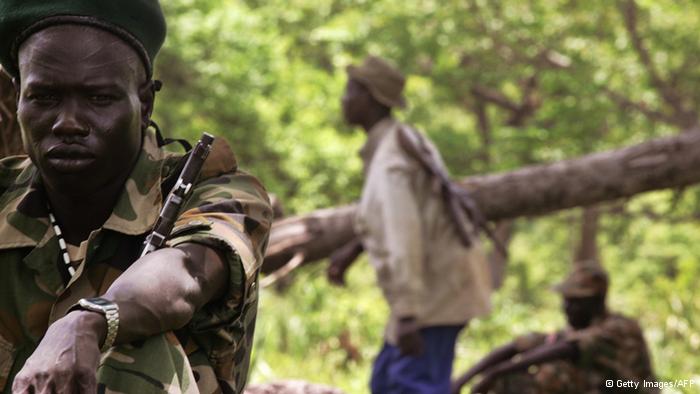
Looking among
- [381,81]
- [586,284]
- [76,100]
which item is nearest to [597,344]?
[586,284]

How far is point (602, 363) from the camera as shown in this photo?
623cm

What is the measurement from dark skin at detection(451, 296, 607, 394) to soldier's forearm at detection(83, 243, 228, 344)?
4.53 meters

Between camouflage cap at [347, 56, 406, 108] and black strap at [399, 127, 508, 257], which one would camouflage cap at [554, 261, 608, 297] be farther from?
camouflage cap at [347, 56, 406, 108]

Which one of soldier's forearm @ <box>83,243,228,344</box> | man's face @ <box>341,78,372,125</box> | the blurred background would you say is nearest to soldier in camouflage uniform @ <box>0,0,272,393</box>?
soldier's forearm @ <box>83,243,228,344</box>

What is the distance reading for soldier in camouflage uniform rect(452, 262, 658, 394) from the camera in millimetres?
6199

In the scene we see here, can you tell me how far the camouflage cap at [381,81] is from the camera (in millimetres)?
6348

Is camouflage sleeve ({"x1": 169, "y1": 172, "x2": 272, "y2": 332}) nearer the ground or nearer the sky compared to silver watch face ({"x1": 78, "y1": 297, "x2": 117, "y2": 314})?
nearer the ground

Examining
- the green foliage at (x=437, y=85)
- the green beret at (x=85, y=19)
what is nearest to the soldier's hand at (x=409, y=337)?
the green beret at (x=85, y=19)

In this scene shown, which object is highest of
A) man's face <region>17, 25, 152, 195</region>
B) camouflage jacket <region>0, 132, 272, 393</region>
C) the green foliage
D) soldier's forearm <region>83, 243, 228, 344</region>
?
man's face <region>17, 25, 152, 195</region>

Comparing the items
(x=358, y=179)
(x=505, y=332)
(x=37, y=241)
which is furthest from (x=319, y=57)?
(x=37, y=241)

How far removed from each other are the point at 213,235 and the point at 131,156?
12.8 inches

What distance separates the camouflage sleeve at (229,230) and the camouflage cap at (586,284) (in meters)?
4.58

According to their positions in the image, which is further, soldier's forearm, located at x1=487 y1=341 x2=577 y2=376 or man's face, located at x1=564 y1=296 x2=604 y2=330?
man's face, located at x1=564 y1=296 x2=604 y2=330

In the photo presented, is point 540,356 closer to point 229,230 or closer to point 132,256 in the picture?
point 132,256
